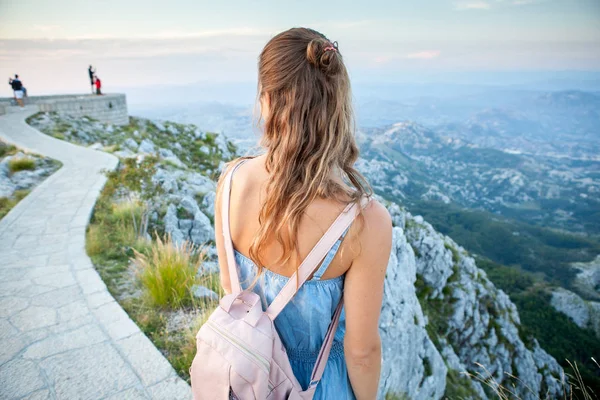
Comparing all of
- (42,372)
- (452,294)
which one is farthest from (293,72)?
(452,294)

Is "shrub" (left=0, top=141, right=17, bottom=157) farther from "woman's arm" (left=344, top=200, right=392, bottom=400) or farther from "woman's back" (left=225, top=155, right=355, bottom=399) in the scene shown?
"woman's arm" (left=344, top=200, right=392, bottom=400)

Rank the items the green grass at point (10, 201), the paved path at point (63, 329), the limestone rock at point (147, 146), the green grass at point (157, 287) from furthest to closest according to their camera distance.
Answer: the limestone rock at point (147, 146) < the green grass at point (10, 201) < the green grass at point (157, 287) < the paved path at point (63, 329)

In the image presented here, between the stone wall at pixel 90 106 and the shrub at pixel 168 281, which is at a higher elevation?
the stone wall at pixel 90 106

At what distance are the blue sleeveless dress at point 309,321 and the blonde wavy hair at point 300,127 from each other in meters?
0.18

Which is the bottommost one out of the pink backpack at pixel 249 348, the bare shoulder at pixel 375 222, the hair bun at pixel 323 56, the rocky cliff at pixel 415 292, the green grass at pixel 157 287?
the rocky cliff at pixel 415 292

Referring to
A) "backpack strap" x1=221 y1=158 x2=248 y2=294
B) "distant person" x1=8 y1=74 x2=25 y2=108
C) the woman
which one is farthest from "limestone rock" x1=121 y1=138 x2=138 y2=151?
the woman

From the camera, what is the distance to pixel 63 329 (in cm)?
353

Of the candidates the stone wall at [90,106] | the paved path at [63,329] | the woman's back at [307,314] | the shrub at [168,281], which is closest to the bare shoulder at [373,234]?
the woman's back at [307,314]

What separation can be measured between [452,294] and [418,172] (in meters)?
162

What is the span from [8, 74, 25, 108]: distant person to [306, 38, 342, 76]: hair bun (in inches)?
1073

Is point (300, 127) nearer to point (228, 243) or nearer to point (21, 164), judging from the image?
point (228, 243)

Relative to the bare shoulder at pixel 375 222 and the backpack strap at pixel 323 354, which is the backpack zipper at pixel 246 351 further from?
the bare shoulder at pixel 375 222

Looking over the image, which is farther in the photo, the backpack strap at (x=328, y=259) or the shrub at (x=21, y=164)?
the shrub at (x=21, y=164)

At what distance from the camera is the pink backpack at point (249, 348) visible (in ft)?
4.29
